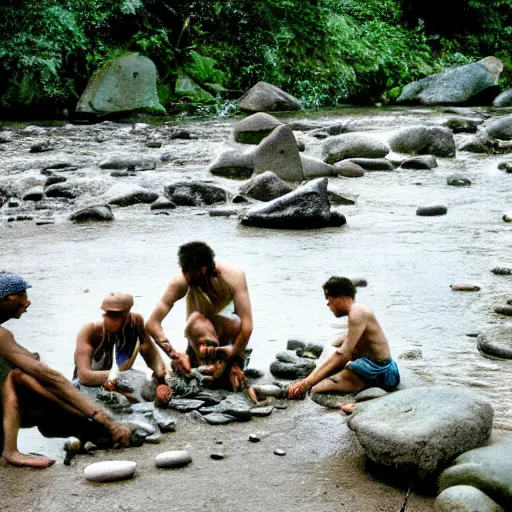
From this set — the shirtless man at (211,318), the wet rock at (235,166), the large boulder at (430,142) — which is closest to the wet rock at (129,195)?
the wet rock at (235,166)

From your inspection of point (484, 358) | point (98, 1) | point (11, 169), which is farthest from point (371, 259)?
point (98, 1)

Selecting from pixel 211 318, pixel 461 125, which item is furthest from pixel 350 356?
pixel 461 125

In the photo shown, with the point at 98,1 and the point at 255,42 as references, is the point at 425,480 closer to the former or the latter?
the point at 98,1

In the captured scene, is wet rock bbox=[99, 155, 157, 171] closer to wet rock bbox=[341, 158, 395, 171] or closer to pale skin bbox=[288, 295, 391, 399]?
wet rock bbox=[341, 158, 395, 171]

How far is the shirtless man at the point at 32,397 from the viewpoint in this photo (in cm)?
452

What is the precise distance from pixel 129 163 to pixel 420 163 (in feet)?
15.0

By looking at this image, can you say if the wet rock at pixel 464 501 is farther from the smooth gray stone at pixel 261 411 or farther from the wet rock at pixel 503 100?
the wet rock at pixel 503 100

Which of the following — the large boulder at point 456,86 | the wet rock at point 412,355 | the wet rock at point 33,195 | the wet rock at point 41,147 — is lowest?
the wet rock at point 33,195

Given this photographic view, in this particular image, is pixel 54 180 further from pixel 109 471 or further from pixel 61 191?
pixel 109 471

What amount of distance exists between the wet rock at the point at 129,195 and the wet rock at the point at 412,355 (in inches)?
261

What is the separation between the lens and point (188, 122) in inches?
802

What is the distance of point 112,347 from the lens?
18.0 feet

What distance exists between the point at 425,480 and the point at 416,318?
282 cm

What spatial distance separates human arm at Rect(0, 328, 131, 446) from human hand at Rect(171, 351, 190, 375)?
29.3 inches
